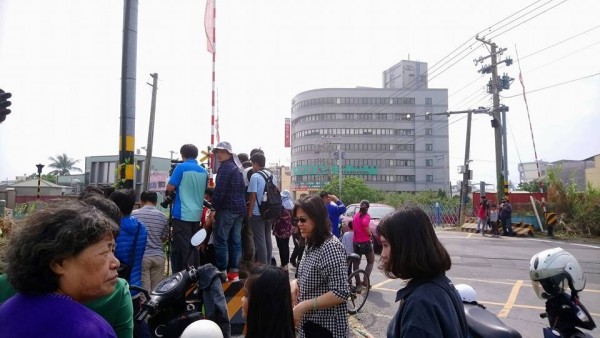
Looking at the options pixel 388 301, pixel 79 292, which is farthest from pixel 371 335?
pixel 79 292

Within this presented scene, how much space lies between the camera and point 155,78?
21.2 m

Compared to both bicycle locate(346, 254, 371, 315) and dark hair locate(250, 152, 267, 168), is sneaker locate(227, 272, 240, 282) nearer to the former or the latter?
dark hair locate(250, 152, 267, 168)

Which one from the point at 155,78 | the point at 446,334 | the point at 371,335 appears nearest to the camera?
the point at 446,334

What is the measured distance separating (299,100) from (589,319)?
76042 mm

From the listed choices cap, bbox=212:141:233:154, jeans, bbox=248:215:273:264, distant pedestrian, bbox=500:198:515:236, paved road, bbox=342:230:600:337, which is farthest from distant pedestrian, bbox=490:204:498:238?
cap, bbox=212:141:233:154

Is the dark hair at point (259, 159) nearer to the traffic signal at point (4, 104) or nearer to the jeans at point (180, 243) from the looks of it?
the jeans at point (180, 243)

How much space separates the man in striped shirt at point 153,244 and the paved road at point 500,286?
9.46 feet

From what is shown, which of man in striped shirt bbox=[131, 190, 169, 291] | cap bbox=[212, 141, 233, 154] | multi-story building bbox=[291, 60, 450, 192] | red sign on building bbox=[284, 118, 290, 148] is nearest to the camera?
man in striped shirt bbox=[131, 190, 169, 291]

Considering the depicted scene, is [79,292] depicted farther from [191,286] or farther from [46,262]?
[191,286]

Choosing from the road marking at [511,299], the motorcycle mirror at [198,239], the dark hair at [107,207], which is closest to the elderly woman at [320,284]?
the motorcycle mirror at [198,239]

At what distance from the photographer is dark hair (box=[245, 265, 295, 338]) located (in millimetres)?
2129

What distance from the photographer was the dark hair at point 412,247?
1.90 metres

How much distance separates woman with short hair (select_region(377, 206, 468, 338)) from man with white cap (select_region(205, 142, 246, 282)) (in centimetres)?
341

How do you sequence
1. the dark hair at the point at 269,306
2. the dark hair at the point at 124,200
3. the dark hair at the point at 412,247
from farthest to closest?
the dark hair at the point at 124,200
the dark hair at the point at 269,306
the dark hair at the point at 412,247
